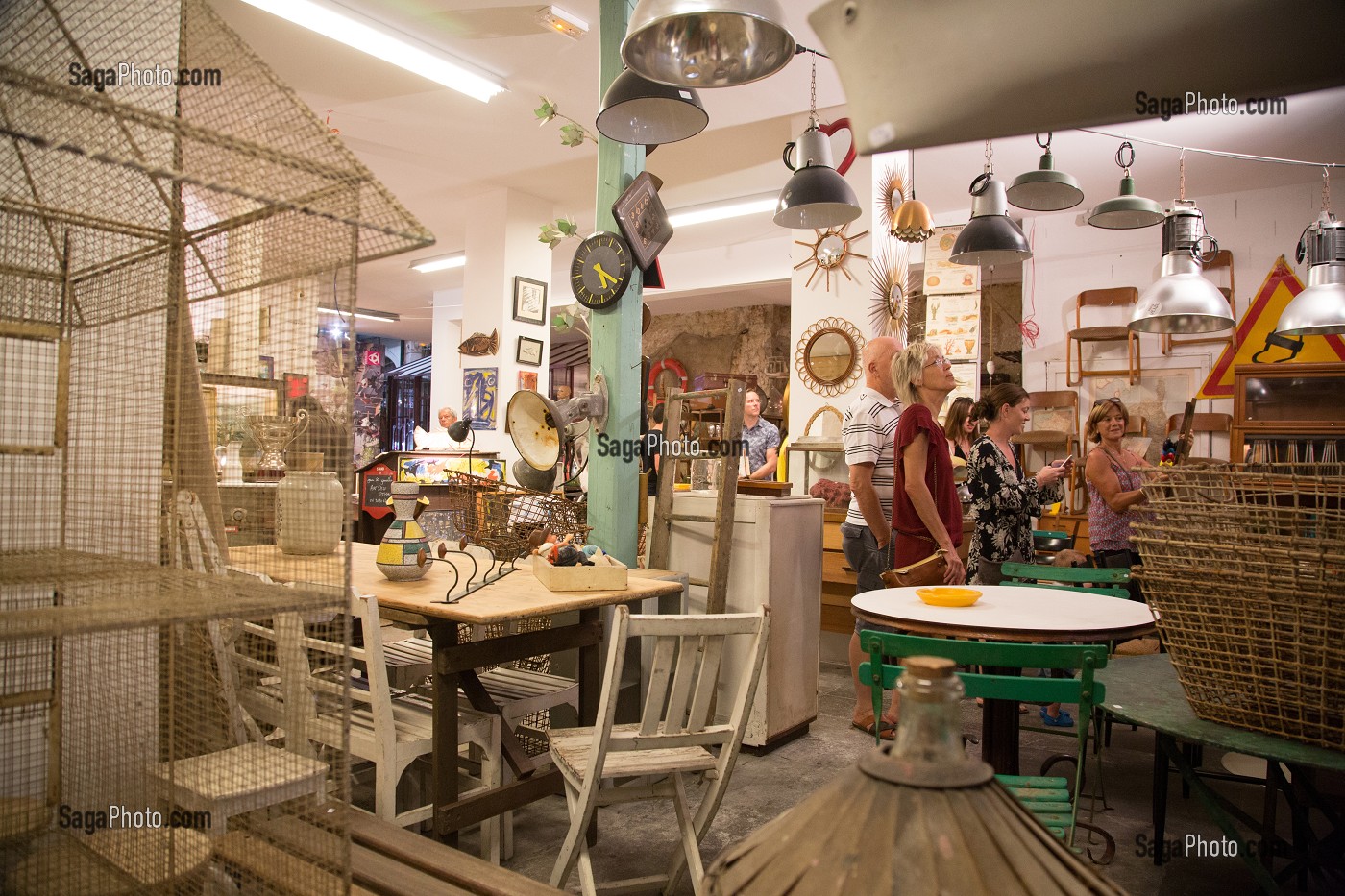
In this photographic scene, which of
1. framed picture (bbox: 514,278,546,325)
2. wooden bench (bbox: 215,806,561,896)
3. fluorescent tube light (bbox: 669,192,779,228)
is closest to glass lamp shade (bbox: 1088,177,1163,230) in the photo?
fluorescent tube light (bbox: 669,192,779,228)

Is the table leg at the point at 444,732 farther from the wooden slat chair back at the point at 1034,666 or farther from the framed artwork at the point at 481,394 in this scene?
the framed artwork at the point at 481,394

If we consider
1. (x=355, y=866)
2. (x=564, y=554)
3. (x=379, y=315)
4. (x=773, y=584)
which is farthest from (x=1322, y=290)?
(x=379, y=315)

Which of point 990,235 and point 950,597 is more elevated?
point 990,235

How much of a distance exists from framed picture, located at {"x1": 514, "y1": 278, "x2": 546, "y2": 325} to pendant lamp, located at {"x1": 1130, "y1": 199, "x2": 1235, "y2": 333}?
5.61m

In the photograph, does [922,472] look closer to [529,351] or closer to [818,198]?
[818,198]

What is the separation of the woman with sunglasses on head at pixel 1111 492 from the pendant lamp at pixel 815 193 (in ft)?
5.90

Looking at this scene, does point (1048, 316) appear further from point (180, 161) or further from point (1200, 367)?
point (180, 161)

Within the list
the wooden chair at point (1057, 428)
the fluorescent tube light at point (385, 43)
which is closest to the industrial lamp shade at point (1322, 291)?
the wooden chair at point (1057, 428)

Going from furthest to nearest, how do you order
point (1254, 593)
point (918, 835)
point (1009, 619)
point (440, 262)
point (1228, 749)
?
point (440, 262) → point (1009, 619) → point (1228, 749) → point (1254, 593) → point (918, 835)

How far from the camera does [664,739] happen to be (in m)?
2.37

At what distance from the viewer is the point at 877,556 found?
165 inches

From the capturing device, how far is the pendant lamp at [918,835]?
1.55ft

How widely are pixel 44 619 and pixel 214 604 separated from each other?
208 mm

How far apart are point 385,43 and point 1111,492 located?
5.19 m
